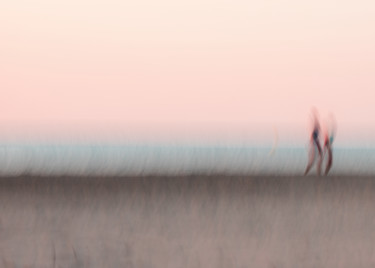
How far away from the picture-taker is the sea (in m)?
0.71

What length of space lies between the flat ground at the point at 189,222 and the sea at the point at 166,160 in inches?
2.0

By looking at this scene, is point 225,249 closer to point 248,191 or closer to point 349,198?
point 248,191

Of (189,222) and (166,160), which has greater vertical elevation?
(166,160)

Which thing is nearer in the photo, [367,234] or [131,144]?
[131,144]

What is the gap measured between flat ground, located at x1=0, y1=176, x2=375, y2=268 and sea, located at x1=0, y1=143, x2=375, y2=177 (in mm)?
50

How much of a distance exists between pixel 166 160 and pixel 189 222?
148 millimetres

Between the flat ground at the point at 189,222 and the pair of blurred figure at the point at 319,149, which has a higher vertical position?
the pair of blurred figure at the point at 319,149

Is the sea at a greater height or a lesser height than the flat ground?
greater

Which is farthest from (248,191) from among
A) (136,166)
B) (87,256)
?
(87,256)

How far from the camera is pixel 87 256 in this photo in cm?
81

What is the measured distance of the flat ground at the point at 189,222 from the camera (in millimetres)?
787

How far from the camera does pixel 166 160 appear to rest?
73 cm

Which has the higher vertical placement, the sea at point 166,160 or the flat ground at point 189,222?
the sea at point 166,160

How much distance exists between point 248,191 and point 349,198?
194mm
